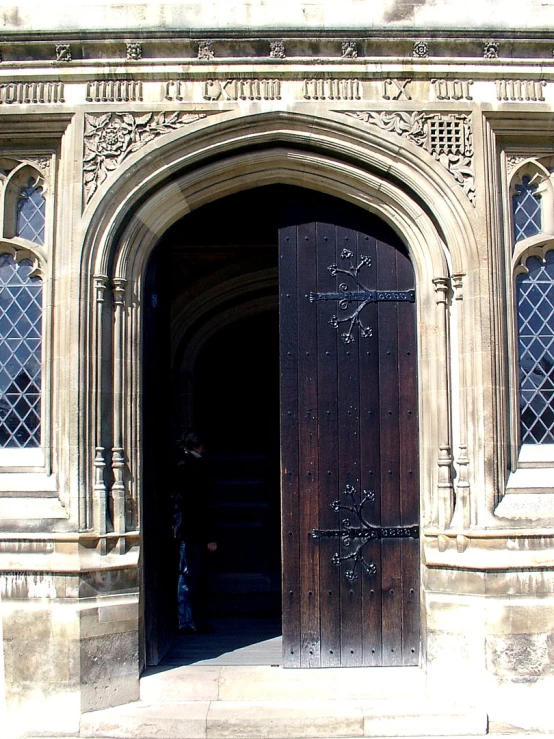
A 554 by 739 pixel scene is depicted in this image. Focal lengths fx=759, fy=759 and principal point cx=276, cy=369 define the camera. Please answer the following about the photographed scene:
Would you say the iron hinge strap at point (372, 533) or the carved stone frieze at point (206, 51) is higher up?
the carved stone frieze at point (206, 51)

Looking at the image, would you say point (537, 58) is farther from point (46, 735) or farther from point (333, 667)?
point (46, 735)

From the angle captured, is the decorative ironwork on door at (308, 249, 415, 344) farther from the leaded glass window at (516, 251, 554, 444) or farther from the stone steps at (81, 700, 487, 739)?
the stone steps at (81, 700, 487, 739)

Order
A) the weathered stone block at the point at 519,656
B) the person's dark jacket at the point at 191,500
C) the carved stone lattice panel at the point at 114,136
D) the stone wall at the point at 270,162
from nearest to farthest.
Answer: the weathered stone block at the point at 519,656 < the stone wall at the point at 270,162 < the carved stone lattice panel at the point at 114,136 < the person's dark jacket at the point at 191,500

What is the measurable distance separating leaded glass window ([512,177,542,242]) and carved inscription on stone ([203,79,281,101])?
1761 mm

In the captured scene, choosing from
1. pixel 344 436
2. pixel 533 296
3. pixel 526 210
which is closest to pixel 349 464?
pixel 344 436

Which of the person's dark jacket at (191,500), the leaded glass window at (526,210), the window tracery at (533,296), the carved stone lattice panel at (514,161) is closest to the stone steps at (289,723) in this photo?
the person's dark jacket at (191,500)

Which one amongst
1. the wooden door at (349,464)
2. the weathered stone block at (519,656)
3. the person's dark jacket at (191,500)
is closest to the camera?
the weathered stone block at (519,656)

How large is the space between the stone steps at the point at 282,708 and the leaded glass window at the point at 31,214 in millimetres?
3019

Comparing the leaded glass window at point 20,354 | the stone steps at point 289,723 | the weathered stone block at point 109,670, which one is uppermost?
the leaded glass window at point 20,354

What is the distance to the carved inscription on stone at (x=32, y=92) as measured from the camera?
501cm

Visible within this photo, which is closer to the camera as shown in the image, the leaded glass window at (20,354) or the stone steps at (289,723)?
the stone steps at (289,723)

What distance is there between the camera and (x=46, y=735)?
4562mm

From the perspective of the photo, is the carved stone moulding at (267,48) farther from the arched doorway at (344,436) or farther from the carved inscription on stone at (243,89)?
the arched doorway at (344,436)

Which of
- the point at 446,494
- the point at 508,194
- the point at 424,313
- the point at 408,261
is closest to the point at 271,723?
the point at 446,494
